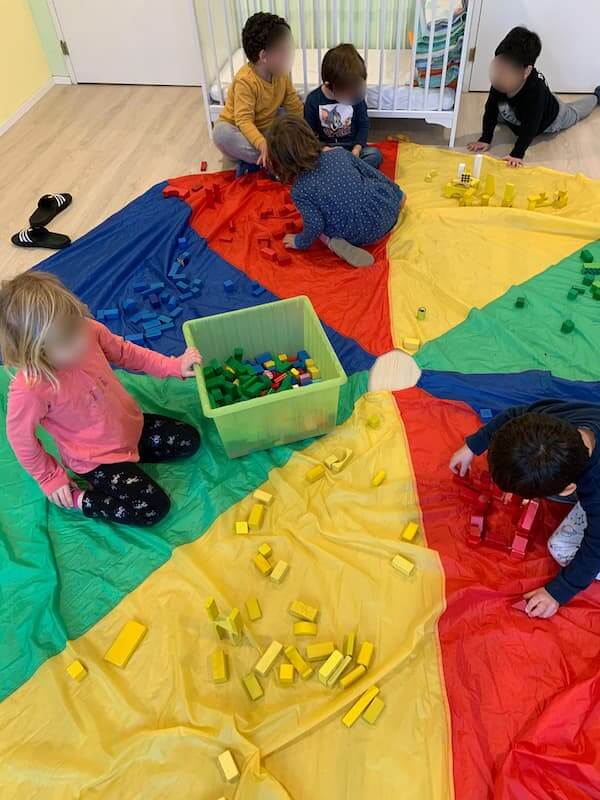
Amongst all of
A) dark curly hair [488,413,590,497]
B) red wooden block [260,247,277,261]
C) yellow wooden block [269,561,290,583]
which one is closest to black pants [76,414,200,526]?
yellow wooden block [269,561,290,583]

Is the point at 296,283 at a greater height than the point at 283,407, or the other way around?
the point at 283,407

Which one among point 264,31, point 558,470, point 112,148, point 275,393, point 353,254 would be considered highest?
point 264,31

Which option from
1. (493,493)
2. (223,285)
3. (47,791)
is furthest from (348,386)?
(47,791)

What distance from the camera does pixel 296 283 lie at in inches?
99.8

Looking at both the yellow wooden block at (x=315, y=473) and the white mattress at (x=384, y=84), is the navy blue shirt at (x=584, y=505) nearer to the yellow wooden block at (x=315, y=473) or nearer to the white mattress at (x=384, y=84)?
the yellow wooden block at (x=315, y=473)

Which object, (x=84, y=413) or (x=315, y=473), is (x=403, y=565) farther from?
(x=84, y=413)

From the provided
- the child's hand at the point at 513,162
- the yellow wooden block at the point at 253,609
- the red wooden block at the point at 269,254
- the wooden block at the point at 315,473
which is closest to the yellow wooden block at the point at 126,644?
the yellow wooden block at the point at 253,609

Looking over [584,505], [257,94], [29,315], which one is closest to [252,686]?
[584,505]

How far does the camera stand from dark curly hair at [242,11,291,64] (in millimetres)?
2777

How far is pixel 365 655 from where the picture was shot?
1.45 metres

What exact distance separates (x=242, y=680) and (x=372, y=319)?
4.70 ft

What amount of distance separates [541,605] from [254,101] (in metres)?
2.74

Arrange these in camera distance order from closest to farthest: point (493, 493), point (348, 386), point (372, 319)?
point (493, 493) < point (348, 386) < point (372, 319)

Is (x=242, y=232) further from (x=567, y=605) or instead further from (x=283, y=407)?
(x=567, y=605)
